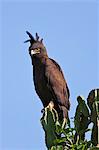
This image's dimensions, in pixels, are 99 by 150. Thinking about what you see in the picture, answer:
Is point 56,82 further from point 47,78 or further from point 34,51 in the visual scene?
point 34,51

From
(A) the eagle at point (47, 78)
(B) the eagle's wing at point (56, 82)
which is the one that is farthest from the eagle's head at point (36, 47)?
(B) the eagle's wing at point (56, 82)

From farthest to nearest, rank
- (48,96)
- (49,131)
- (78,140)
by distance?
(48,96), (49,131), (78,140)

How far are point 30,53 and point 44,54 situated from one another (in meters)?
0.28

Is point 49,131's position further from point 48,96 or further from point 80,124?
point 48,96

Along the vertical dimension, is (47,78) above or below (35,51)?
below

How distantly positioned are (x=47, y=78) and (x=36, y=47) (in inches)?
24.8

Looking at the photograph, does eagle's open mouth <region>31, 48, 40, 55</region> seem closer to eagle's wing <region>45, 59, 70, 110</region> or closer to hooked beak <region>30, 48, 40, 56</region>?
hooked beak <region>30, 48, 40, 56</region>

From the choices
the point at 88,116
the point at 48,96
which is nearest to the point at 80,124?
the point at 88,116

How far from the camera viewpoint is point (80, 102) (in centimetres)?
563

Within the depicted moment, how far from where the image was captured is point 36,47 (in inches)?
378

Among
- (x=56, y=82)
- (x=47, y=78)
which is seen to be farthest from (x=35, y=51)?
(x=56, y=82)

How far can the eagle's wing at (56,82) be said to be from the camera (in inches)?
368

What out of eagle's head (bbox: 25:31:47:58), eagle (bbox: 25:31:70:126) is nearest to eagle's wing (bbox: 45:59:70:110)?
eagle (bbox: 25:31:70:126)

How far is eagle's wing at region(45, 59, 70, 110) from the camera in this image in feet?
30.7
